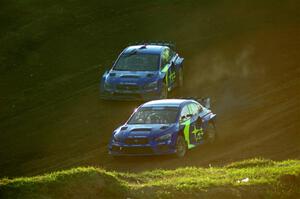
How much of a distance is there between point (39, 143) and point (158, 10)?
66.4 ft

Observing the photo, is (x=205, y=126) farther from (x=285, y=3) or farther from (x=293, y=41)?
(x=285, y=3)

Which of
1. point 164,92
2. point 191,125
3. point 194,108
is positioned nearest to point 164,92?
point 164,92

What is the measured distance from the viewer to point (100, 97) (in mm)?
31000

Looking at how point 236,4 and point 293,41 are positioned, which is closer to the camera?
point 293,41

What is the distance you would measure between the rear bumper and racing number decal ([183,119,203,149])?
0.83 metres

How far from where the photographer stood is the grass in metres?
14.4

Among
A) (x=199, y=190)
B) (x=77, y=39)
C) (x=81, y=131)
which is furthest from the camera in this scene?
(x=77, y=39)

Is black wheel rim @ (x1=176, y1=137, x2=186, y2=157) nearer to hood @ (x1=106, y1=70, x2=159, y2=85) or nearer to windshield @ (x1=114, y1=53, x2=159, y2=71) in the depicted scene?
hood @ (x1=106, y1=70, x2=159, y2=85)

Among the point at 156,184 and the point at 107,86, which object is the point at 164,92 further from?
the point at 156,184

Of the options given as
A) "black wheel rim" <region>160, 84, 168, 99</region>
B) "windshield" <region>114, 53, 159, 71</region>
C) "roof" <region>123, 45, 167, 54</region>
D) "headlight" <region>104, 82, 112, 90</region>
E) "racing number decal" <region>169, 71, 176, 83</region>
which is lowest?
"black wheel rim" <region>160, 84, 168, 99</region>

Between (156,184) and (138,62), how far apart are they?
1606 centimetres

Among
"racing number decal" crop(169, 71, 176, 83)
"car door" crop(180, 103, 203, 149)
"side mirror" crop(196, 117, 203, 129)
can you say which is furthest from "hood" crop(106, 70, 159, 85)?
"side mirror" crop(196, 117, 203, 129)

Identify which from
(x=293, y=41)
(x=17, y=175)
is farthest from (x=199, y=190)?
(x=293, y=41)

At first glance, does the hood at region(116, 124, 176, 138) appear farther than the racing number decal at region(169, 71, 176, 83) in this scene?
No
